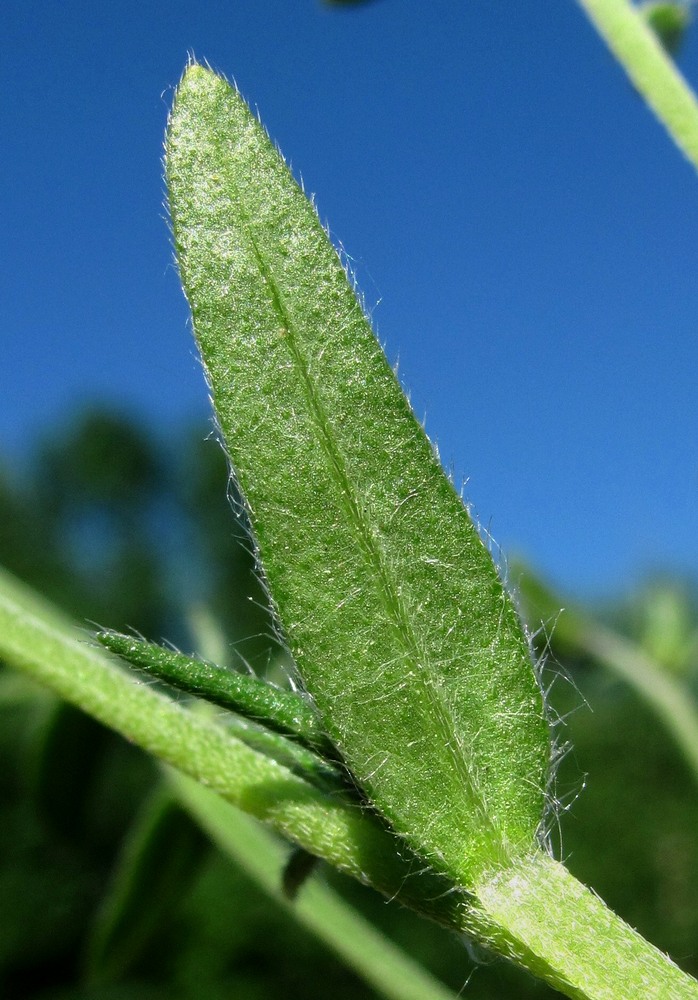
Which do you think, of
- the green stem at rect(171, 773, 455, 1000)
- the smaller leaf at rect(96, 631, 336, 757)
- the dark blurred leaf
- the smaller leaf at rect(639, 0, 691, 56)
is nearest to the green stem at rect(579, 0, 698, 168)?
the smaller leaf at rect(639, 0, 691, 56)

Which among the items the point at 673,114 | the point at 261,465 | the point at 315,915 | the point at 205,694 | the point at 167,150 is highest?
the point at 673,114

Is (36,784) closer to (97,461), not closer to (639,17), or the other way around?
(639,17)

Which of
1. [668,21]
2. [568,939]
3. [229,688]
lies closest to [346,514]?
[229,688]

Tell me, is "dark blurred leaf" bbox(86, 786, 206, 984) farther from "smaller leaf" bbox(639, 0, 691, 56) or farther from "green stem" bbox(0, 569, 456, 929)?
"smaller leaf" bbox(639, 0, 691, 56)

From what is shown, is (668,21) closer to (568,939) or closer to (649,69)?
(649,69)

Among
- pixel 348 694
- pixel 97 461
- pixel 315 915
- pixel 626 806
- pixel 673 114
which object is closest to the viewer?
pixel 348 694

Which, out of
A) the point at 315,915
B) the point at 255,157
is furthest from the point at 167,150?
the point at 315,915
